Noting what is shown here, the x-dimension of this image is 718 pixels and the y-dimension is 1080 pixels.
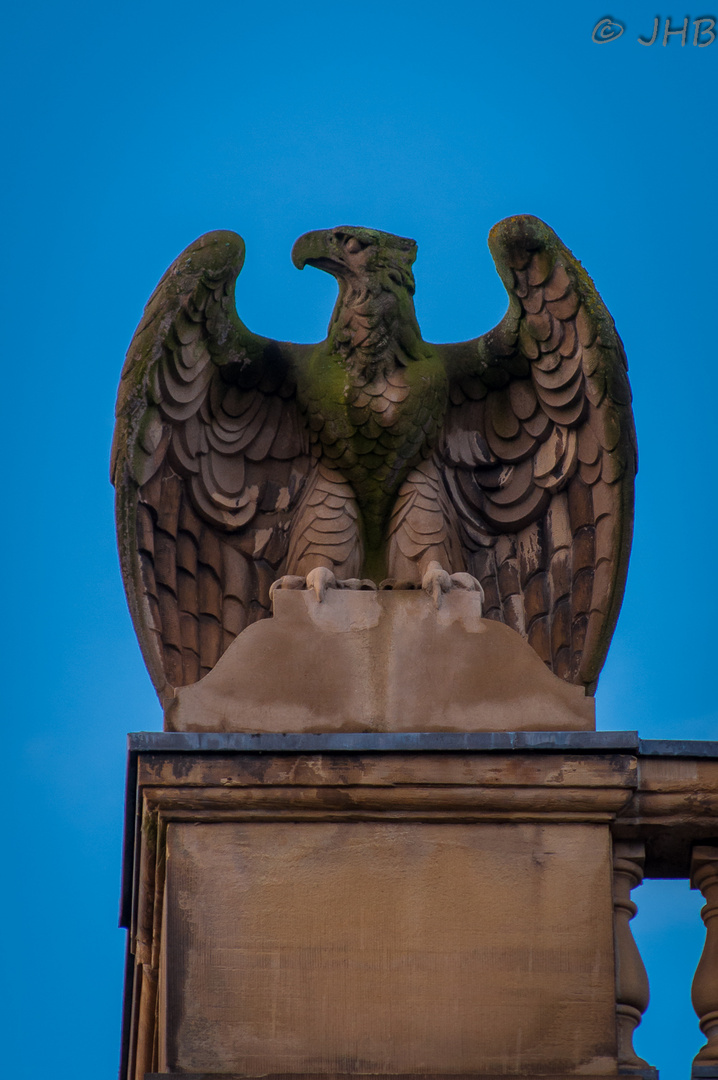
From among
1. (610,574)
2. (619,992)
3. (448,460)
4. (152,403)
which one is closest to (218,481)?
(152,403)

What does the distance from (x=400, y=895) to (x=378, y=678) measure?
832mm

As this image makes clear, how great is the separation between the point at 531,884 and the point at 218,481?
2.64 metres

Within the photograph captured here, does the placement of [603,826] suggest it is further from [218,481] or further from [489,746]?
[218,481]

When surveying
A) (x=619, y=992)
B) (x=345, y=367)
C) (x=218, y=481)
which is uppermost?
(x=345, y=367)

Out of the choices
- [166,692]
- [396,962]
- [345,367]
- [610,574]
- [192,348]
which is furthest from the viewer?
[345,367]

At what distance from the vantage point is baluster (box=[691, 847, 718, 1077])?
6062mm

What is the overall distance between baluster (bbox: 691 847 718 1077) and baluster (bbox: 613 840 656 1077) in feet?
0.64

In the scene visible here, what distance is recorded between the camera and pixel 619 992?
19.9 feet

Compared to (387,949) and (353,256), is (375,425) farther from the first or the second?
(387,949)

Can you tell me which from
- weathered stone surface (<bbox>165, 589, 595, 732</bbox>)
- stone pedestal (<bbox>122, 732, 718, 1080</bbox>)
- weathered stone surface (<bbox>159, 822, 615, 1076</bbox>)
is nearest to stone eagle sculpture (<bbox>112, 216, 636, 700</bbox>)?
weathered stone surface (<bbox>165, 589, 595, 732</bbox>)

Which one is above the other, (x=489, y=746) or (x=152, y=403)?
(x=152, y=403)

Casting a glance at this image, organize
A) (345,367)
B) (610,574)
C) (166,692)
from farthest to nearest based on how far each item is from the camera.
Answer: (345,367) → (610,574) → (166,692)

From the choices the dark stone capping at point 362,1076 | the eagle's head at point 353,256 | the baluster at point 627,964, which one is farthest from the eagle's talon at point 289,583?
the dark stone capping at point 362,1076

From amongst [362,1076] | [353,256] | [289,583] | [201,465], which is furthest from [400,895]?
[353,256]
